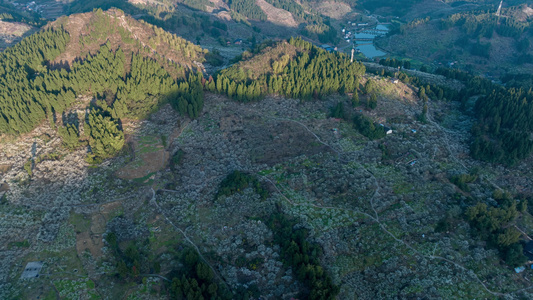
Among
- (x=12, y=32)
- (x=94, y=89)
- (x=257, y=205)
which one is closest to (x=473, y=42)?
(x=257, y=205)

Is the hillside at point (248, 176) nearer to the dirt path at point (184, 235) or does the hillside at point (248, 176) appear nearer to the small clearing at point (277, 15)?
the dirt path at point (184, 235)

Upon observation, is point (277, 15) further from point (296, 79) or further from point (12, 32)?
point (296, 79)

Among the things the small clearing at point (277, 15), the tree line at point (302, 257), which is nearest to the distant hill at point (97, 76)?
the tree line at point (302, 257)

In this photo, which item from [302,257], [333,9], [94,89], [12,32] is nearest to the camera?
[302,257]

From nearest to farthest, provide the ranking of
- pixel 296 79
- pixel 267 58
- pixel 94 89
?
pixel 94 89
pixel 296 79
pixel 267 58

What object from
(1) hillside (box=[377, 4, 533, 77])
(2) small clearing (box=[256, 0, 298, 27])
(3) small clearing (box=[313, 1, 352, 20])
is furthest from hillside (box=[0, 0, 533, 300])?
(3) small clearing (box=[313, 1, 352, 20])

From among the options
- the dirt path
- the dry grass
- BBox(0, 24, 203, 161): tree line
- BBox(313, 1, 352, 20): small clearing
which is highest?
BBox(313, 1, 352, 20): small clearing

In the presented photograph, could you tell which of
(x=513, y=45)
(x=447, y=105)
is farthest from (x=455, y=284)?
(x=513, y=45)

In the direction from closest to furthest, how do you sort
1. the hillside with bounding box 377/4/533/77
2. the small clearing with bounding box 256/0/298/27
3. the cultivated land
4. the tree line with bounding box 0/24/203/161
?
1. the cultivated land
2. the tree line with bounding box 0/24/203/161
3. the hillside with bounding box 377/4/533/77
4. the small clearing with bounding box 256/0/298/27

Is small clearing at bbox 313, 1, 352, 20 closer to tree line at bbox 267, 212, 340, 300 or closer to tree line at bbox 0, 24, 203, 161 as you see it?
tree line at bbox 0, 24, 203, 161
